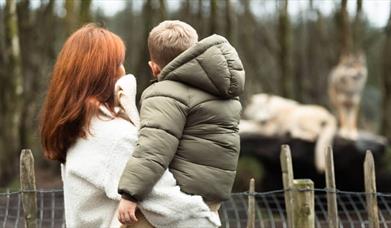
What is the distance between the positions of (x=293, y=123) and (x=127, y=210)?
8.57m

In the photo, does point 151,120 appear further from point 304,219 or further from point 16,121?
point 16,121

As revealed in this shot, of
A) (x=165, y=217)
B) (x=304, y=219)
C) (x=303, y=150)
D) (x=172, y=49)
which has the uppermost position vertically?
(x=172, y=49)

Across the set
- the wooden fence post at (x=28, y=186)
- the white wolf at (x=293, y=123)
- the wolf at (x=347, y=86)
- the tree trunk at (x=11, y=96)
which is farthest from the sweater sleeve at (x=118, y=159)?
the wolf at (x=347, y=86)

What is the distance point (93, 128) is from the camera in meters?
2.79

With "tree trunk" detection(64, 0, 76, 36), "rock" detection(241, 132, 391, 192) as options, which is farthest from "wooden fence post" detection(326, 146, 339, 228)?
"tree trunk" detection(64, 0, 76, 36)

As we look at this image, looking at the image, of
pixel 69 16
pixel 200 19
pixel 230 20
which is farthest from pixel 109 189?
pixel 200 19

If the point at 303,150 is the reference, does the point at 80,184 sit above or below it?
above

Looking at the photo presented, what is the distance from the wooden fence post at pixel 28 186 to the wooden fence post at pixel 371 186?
73.8 inches

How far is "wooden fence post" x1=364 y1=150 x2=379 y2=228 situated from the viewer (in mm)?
4160

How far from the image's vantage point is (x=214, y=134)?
2764 millimetres

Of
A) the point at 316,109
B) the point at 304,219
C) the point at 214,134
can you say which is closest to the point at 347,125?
the point at 316,109

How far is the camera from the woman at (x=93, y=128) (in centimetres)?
273

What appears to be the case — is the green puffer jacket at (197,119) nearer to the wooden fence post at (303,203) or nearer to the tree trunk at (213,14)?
the wooden fence post at (303,203)

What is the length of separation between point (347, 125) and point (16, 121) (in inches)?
220
